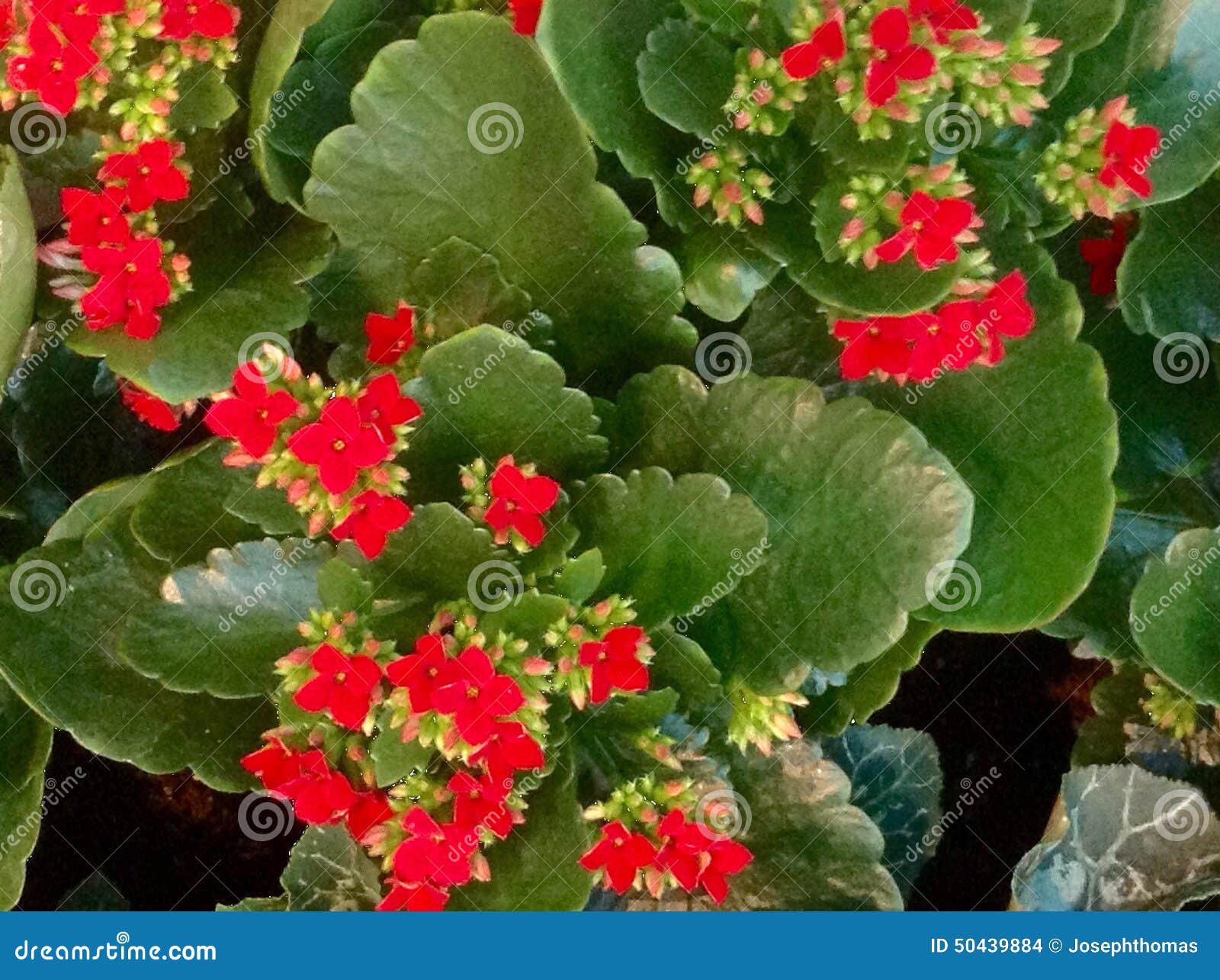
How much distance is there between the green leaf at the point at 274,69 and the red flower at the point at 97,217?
0.17 meters

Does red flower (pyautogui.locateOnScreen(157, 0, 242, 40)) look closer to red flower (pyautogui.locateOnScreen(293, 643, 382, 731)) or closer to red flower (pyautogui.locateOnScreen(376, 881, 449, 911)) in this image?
red flower (pyautogui.locateOnScreen(293, 643, 382, 731))

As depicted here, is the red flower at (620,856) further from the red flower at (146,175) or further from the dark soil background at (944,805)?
the red flower at (146,175)

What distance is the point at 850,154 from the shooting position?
119 centimetres

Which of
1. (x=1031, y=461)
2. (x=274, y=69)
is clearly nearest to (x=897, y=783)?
(x=1031, y=461)

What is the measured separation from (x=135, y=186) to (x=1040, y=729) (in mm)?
1529

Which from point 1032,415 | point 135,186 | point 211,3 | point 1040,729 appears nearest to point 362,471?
point 135,186

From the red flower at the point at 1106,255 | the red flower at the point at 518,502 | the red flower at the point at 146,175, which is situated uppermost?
the red flower at the point at 146,175

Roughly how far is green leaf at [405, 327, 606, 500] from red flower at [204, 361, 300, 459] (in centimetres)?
15

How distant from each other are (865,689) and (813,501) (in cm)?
33

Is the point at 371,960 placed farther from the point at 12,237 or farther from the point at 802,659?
the point at 12,237

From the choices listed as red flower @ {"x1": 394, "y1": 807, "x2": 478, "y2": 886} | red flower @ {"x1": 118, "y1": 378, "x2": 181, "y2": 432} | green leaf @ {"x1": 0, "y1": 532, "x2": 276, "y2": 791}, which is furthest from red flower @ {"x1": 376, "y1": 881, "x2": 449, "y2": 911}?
red flower @ {"x1": 118, "y1": 378, "x2": 181, "y2": 432}

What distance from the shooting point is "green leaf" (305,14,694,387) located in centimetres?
122

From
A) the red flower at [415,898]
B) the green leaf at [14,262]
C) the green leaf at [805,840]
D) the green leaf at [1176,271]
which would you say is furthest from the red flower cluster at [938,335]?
the green leaf at [14,262]

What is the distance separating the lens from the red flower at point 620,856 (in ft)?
3.76
